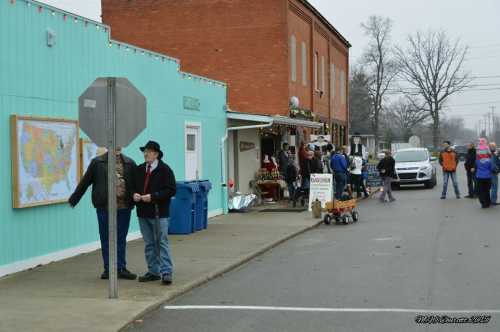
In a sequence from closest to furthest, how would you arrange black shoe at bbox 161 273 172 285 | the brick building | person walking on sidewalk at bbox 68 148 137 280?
black shoe at bbox 161 273 172 285 → person walking on sidewalk at bbox 68 148 137 280 → the brick building

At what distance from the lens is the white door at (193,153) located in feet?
60.8

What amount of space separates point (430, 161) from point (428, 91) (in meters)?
42.8

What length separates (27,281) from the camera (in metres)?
10.2

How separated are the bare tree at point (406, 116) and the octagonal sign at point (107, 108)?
69140mm

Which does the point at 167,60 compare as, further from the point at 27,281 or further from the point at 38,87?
the point at 27,281

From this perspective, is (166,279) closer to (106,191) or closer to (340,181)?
(106,191)

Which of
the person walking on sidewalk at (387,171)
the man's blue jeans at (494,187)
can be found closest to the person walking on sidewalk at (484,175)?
the man's blue jeans at (494,187)

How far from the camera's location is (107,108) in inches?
343

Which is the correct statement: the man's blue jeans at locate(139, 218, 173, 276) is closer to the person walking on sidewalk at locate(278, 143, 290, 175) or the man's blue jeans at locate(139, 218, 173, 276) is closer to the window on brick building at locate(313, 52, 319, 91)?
the person walking on sidewalk at locate(278, 143, 290, 175)

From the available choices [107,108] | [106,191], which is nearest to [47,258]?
[106,191]

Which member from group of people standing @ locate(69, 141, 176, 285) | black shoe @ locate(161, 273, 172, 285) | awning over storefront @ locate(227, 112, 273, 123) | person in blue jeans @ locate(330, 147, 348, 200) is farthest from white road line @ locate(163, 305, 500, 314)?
person in blue jeans @ locate(330, 147, 348, 200)

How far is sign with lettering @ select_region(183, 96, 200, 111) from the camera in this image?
18184 mm

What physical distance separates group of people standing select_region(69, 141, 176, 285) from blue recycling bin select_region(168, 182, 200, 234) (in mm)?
5235

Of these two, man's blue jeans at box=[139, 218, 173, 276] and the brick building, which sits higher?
the brick building
